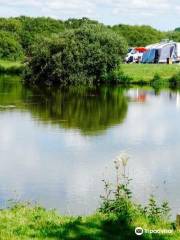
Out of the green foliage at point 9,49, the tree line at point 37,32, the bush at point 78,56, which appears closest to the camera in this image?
the bush at point 78,56

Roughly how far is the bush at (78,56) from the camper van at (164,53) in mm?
15695

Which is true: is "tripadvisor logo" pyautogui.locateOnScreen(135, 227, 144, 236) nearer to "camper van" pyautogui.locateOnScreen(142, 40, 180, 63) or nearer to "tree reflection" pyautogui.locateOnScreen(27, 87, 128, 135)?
"tree reflection" pyautogui.locateOnScreen(27, 87, 128, 135)

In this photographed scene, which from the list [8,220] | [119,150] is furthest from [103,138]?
[8,220]

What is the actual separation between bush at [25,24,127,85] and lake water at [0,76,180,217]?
862 cm

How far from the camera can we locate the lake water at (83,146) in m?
18.7

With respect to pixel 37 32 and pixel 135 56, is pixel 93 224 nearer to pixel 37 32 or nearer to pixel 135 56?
pixel 135 56

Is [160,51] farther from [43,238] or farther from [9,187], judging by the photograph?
[43,238]

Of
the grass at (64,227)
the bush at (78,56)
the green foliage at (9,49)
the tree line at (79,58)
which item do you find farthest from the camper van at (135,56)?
the grass at (64,227)

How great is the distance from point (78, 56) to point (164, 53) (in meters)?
20.3

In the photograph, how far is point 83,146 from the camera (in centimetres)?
2694

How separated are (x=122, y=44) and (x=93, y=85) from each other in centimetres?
503

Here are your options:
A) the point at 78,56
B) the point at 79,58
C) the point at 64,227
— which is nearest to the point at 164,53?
the point at 79,58

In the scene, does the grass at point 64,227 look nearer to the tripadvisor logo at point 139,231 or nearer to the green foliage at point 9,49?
the tripadvisor logo at point 139,231

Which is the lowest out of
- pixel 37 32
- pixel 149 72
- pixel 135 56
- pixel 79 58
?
pixel 149 72
